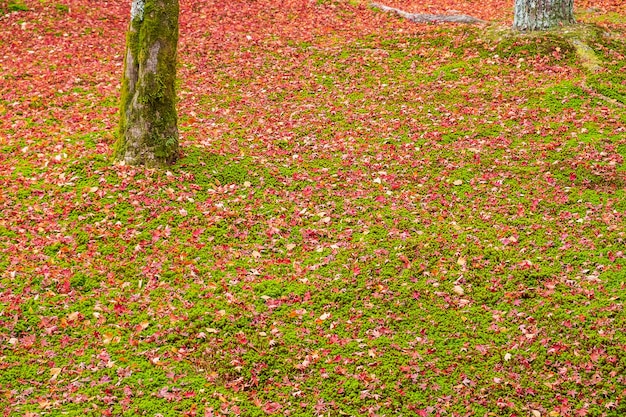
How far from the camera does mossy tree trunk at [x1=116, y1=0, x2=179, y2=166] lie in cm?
829

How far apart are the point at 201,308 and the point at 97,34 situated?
10.5 m

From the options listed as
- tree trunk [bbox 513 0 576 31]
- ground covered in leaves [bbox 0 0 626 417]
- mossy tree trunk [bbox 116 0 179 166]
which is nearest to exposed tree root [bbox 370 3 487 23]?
ground covered in leaves [bbox 0 0 626 417]

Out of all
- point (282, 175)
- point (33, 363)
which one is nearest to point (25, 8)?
point (282, 175)

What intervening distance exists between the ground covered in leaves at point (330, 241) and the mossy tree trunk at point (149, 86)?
335 mm

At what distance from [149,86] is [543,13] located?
8.23 m

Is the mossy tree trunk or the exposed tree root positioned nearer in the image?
the mossy tree trunk

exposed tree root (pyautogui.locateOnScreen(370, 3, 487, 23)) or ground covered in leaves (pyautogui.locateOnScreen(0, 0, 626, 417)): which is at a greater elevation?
exposed tree root (pyautogui.locateOnScreen(370, 3, 487, 23))

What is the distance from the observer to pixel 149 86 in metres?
8.38

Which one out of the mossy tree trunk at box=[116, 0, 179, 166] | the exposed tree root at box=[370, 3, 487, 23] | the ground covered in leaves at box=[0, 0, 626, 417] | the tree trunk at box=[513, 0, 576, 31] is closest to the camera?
the ground covered in leaves at box=[0, 0, 626, 417]

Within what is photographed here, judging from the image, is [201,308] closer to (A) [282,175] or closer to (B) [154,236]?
(B) [154,236]

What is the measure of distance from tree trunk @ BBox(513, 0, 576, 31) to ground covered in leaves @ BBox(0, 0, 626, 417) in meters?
0.33

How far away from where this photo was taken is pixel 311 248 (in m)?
7.54

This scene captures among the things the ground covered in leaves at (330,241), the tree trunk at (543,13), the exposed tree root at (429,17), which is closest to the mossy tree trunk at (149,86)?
the ground covered in leaves at (330,241)

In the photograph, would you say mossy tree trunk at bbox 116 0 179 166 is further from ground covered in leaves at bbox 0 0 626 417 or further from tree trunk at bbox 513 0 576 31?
tree trunk at bbox 513 0 576 31
